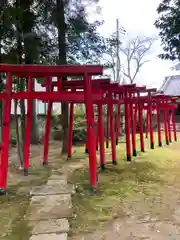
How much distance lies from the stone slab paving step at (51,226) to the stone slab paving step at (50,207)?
0.35ft

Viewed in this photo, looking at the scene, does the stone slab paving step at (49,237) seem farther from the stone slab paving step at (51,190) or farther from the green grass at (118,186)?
the stone slab paving step at (51,190)

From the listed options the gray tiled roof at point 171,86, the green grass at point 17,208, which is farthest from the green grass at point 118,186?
the gray tiled roof at point 171,86

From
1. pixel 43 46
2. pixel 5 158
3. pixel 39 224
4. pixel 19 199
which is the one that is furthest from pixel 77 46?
pixel 39 224

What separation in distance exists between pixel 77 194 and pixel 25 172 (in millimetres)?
1847

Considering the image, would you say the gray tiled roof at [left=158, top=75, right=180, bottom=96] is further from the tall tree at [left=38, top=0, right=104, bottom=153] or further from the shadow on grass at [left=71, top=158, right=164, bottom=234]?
the shadow on grass at [left=71, top=158, right=164, bottom=234]

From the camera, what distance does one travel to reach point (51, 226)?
9.59 ft

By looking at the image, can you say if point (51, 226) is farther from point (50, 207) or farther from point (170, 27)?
point (170, 27)

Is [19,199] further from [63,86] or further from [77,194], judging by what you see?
[63,86]

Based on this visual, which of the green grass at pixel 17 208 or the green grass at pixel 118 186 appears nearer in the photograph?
the green grass at pixel 17 208

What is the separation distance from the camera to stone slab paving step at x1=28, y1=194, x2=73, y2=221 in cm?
321

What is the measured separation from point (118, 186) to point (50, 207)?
1.51m

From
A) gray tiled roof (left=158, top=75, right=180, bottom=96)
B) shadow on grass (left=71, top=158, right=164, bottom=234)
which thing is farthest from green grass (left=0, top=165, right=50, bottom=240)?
gray tiled roof (left=158, top=75, right=180, bottom=96)

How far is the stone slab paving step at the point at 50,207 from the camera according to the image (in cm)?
321

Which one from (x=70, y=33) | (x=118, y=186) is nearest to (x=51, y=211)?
(x=118, y=186)
